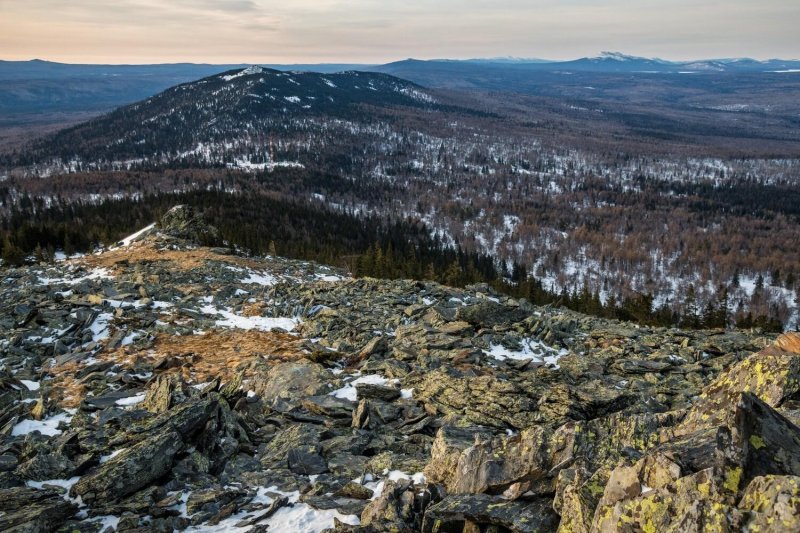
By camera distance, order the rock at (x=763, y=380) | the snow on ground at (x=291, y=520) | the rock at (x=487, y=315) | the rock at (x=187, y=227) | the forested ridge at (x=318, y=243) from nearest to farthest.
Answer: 1. the snow on ground at (x=291, y=520)
2. the rock at (x=763, y=380)
3. the rock at (x=487, y=315)
4. the rock at (x=187, y=227)
5. the forested ridge at (x=318, y=243)

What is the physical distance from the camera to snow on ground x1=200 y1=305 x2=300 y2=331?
93.1 feet

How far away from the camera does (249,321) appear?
29.4m

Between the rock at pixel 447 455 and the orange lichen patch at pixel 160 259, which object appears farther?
the orange lichen patch at pixel 160 259

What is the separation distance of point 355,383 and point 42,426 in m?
10.8

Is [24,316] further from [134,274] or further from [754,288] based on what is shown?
[754,288]

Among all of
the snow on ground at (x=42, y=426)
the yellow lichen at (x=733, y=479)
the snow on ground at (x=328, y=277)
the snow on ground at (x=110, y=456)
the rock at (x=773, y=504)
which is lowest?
the snow on ground at (x=328, y=277)

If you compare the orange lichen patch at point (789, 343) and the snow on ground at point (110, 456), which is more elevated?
the orange lichen patch at point (789, 343)

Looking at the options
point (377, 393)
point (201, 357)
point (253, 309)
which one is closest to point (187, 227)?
point (253, 309)

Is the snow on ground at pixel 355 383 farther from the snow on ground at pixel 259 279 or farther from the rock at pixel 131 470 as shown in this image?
the snow on ground at pixel 259 279

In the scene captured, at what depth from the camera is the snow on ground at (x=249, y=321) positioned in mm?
28367

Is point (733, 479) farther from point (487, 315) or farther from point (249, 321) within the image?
point (249, 321)

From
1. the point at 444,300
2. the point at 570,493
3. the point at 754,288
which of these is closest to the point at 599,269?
the point at 754,288

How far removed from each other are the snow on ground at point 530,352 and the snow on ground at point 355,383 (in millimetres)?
6682

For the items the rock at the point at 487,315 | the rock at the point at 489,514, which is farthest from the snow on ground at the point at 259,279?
the rock at the point at 489,514
